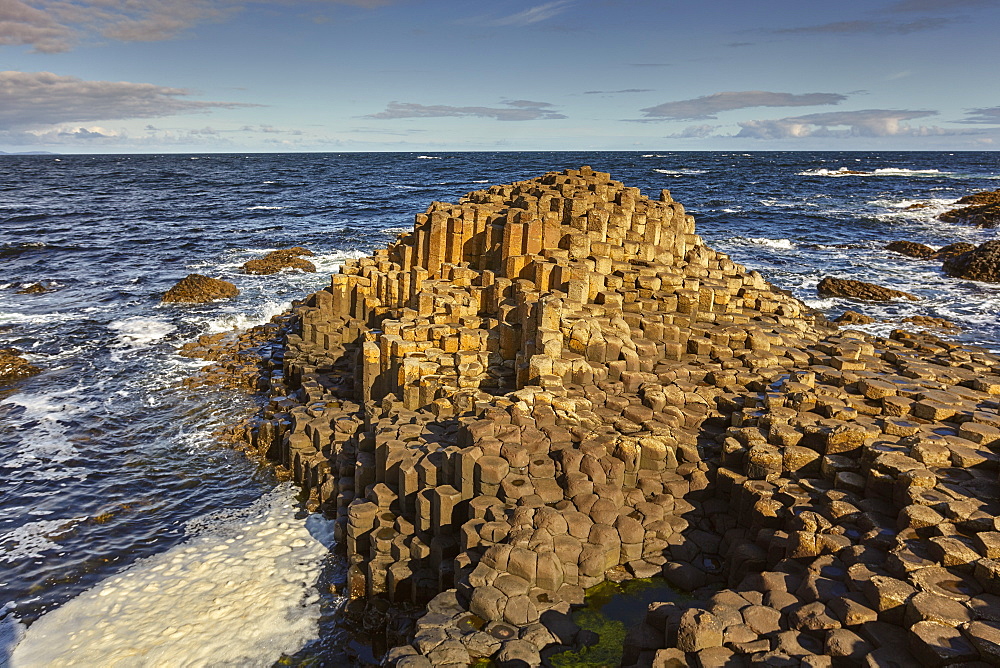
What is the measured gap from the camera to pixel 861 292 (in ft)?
77.8

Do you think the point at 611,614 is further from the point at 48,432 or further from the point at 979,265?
the point at 979,265

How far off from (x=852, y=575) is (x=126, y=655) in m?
8.11

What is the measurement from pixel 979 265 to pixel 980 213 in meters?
20.7

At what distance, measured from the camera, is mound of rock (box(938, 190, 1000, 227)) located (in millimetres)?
41312

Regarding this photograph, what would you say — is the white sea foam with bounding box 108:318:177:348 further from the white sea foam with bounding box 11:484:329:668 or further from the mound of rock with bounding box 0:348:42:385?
the white sea foam with bounding box 11:484:329:668

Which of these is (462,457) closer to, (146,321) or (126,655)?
(126,655)

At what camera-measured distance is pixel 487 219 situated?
14.5 metres

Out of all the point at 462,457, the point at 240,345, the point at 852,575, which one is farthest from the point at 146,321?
the point at 852,575

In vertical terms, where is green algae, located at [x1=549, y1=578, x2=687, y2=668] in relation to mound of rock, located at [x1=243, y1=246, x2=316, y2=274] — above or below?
below

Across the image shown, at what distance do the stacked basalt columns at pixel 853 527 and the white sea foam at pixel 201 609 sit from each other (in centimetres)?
460

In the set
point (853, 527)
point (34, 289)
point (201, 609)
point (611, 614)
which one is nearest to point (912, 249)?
point (853, 527)

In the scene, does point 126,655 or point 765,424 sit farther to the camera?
point 765,424

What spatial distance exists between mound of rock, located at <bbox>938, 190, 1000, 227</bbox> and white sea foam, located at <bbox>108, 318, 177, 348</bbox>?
47068 mm

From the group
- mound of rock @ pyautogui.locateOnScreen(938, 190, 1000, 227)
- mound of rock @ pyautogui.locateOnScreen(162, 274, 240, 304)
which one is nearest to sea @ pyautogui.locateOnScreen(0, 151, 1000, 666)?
mound of rock @ pyautogui.locateOnScreen(162, 274, 240, 304)
